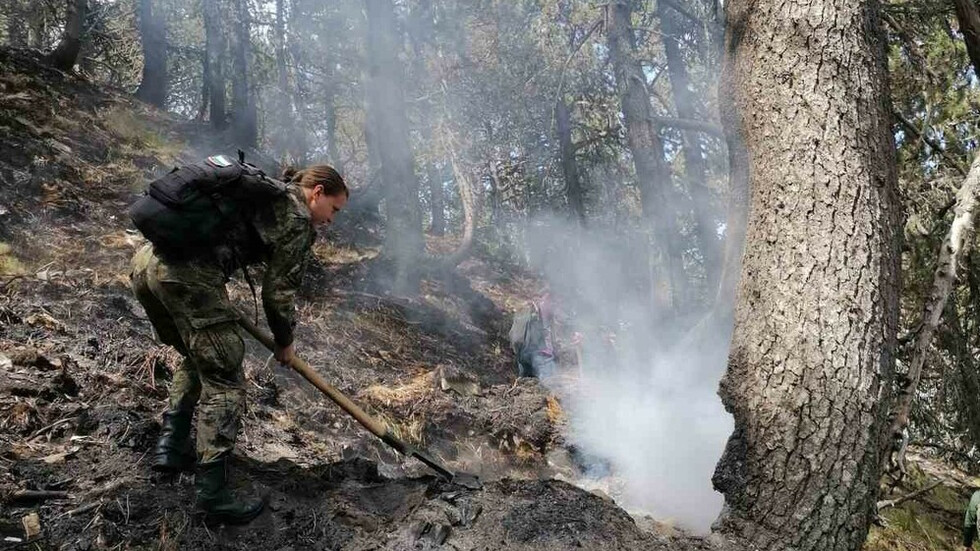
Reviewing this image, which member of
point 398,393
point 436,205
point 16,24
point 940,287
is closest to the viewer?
point 940,287

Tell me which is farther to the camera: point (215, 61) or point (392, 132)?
point (215, 61)

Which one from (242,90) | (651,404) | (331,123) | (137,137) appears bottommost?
(651,404)

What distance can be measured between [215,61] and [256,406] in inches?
295

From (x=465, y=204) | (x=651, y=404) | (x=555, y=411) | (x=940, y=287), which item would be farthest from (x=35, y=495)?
(x=465, y=204)

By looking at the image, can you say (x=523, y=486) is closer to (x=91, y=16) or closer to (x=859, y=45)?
(x=859, y=45)

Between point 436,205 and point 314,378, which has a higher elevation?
point 436,205

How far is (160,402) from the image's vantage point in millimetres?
3611

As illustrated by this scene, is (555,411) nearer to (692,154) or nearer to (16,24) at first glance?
(692,154)

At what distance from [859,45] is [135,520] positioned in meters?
3.76

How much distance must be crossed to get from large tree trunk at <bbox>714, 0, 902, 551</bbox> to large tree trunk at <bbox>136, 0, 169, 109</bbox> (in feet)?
34.0

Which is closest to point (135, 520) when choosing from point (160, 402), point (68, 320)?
point (160, 402)

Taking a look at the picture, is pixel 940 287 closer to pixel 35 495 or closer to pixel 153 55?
pixel 35 495

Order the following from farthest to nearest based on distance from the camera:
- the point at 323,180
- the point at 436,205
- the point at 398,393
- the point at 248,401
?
the point at 436,205, the point at 398,393, the point at 248,401, the point at 323,180

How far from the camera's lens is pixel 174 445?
2926mm
